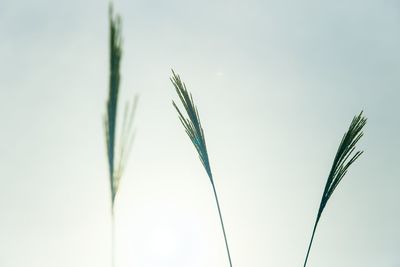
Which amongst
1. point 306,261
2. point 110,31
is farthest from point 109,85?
point 306,261

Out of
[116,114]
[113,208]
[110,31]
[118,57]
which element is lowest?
[113,208]

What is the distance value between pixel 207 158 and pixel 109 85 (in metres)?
1.83

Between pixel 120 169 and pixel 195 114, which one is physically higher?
pixel 195 114

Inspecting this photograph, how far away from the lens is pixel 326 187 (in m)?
3.80

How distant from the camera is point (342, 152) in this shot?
3.77m

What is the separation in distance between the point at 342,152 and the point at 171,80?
1863 mm

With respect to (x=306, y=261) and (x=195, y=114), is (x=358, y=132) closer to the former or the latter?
(x=306, y=261)

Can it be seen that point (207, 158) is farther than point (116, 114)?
Yes

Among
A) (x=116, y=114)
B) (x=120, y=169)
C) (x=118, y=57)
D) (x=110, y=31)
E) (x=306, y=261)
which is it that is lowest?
(x=306, y=261)

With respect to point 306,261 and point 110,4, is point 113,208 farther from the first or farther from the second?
point 306,261

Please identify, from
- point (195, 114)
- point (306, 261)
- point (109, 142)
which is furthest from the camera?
point (306, 261)

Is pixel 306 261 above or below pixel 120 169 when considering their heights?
below

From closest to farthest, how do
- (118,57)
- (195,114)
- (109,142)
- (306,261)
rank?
(118,57), (109,142), (195,114), (306,261)

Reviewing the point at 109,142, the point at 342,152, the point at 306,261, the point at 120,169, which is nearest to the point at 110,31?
the point at 109,142
